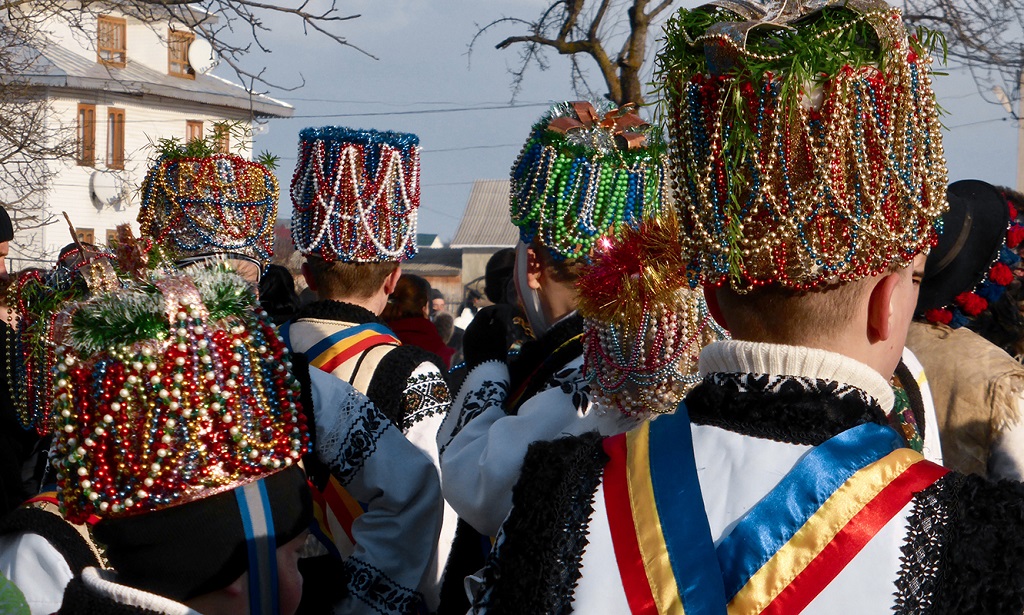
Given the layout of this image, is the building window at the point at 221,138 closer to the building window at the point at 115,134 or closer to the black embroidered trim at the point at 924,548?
the black embroidered trim at the point at 924,548

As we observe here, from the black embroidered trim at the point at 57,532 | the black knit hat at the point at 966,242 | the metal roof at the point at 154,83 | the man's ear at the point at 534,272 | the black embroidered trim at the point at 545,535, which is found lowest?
the black embroidered trim at the point at 57,532

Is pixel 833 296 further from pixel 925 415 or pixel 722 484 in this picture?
pixel 925 415

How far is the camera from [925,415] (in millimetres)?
2797

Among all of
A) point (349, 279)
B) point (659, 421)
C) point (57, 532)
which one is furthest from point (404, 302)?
point (659, 421)

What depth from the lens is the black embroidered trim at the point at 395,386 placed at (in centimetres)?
349

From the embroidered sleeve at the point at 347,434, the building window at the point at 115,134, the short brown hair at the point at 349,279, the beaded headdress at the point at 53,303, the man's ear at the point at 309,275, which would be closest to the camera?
the beaded headdress at the point at 53,303

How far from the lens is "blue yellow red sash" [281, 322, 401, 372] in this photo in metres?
3.67

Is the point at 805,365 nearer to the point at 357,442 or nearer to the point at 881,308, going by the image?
the point at 881,308

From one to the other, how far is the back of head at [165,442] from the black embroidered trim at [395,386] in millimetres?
1493

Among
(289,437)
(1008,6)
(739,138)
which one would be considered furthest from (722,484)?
(1008,6)

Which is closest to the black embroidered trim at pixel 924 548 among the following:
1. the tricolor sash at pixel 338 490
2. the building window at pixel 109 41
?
the tricolor sash at pixel 338 490

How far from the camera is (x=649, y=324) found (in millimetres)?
2232

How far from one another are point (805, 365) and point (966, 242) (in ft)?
5.95

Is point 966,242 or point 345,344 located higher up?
point 966,242
